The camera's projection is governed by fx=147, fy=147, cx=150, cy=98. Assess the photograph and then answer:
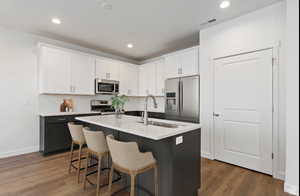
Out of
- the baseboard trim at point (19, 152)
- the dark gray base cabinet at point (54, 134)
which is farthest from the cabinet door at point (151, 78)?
the baseboard trim at point (19, 152)

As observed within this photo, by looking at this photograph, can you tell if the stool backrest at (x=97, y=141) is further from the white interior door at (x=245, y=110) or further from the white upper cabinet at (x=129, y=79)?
the white upper cabinet at (x=129, y=79)

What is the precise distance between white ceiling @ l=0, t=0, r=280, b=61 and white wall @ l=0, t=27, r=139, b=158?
0.36 metres

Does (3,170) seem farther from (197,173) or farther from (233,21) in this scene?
(233,21)

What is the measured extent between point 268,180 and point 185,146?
171cm

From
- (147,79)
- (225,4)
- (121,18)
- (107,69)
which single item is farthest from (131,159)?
Result: (147,79)

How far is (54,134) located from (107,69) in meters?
2.28

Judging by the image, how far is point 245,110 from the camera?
2.73 metres

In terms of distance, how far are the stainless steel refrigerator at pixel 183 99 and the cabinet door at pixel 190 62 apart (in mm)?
216

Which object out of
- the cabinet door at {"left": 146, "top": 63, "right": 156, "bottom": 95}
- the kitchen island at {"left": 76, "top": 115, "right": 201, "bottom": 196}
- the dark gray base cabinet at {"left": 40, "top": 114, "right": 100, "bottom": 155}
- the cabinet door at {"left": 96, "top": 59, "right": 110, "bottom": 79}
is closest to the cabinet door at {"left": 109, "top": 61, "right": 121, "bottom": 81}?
the cabinet door at {"left": 96, "top": 59, "right": 110, "bottom": 79}

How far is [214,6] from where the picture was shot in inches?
97.5

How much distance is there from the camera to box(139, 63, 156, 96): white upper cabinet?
4.93 m

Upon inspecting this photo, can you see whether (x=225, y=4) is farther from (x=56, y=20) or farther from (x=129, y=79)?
(x=129, y=79)

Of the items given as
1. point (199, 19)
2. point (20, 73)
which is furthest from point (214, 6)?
point (20, 73)

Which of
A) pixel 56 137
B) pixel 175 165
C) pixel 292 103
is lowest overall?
pixel 56 137
